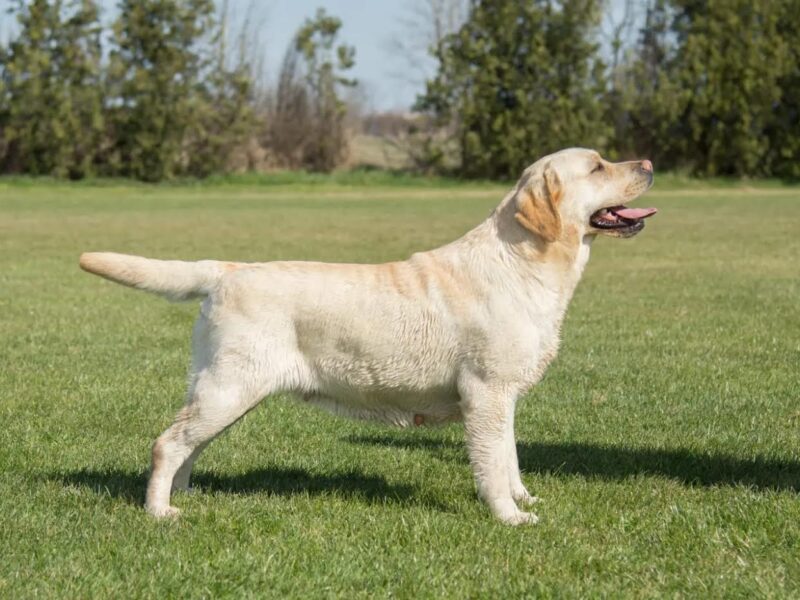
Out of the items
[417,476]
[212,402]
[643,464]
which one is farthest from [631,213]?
[212,402]

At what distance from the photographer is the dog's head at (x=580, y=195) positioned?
5.86 metres

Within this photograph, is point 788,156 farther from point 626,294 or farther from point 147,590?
point 147,590

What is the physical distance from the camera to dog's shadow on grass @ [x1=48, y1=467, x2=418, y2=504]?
20.3 feet

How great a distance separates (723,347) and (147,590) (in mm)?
7930

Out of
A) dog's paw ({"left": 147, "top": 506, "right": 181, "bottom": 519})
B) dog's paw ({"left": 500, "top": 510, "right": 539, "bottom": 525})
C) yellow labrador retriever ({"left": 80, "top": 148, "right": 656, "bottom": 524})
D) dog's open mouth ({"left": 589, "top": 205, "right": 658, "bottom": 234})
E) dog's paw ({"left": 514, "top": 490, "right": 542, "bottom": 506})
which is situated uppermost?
dog's open mouth ({"left": 589, "top": 205, "right": 658, "bottom": 234})

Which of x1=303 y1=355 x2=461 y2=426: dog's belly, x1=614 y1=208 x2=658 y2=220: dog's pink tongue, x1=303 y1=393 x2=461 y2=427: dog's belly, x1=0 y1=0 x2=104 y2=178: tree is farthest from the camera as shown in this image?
x1=0 y1=0 x2=104 y2=178: tree

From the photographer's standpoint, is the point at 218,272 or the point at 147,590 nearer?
the point at 147,590

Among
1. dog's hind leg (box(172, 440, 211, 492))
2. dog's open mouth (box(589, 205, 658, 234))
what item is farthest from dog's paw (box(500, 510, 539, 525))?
dog's hind leg (box(172, 440, 211, 492))

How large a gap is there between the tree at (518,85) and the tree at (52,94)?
17124 mm

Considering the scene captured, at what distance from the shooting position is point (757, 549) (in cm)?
514

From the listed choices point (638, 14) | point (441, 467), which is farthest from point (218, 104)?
point (441, 467)

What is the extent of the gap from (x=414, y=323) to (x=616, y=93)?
181ft

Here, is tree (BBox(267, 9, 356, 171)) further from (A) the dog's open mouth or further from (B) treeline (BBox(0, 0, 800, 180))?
(A) the dog's open mouth

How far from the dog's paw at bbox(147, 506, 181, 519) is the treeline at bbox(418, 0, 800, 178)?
51201mm
